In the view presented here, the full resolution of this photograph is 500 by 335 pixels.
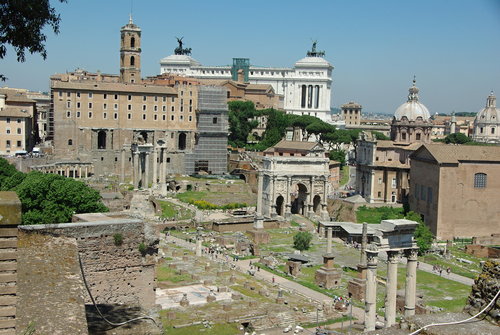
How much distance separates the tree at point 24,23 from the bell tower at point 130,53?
62177mm

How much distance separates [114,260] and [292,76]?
101m

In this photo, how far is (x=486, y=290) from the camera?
10.0 meters

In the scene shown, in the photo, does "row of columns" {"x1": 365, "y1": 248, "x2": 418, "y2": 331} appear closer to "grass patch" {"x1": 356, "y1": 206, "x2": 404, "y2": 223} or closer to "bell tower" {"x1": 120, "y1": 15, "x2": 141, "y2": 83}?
"grass patch" {"x1": 356, "y1": 206, "x2": 404, "y2": 223}

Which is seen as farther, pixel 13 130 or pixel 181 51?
pixel 181 51

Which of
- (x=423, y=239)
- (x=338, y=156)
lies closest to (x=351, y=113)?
(x=338, y=156)

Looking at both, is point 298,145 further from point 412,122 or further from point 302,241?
point 302,241

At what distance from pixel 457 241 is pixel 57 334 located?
1803 inches

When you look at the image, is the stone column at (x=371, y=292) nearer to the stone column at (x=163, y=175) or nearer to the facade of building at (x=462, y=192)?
the facade of building at (x=462, y=192)

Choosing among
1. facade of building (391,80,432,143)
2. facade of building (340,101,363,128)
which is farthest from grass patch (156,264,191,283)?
facade of building (340,101,363,128)

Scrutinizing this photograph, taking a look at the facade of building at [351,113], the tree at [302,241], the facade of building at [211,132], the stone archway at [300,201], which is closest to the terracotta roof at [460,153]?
the stone archway at [300,201]

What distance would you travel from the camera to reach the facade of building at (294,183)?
186ft

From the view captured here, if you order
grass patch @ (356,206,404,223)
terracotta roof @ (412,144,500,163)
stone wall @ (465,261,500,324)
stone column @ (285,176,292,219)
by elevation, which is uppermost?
terracotta roof @ (412,144,500,163)

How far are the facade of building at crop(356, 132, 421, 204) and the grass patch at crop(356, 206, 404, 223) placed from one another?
3.00 m

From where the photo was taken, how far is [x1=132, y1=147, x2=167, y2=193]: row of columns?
2350 inches
